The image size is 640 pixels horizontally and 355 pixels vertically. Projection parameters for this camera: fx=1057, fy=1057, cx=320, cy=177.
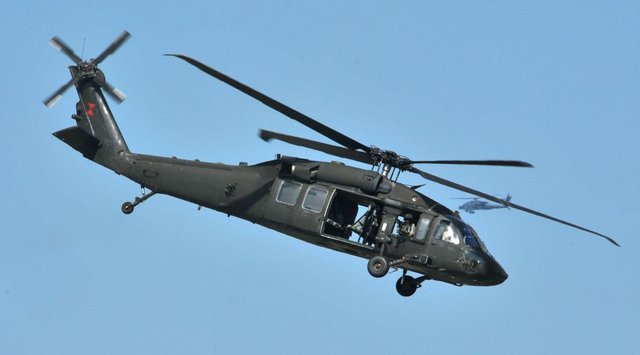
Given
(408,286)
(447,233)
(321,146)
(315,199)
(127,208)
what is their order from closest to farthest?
1. (321,146)
2. (447,233)
3. (315,199)
4. (408,286)
5. (127,208)

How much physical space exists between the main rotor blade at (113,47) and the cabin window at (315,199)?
855 cm

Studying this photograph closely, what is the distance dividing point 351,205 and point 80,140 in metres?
8.99

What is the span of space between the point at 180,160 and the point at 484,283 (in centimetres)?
947

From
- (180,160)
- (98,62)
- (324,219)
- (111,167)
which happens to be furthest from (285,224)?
(98,62)

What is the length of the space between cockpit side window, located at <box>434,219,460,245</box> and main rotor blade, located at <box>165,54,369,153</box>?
2810 mm

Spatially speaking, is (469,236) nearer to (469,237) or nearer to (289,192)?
(469,237)

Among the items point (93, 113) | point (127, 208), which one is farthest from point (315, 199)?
point (93, 113)

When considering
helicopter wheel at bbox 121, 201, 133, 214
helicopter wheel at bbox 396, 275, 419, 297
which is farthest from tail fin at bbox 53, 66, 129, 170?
helicopter wheel at bbox 396, 275, 419, 297

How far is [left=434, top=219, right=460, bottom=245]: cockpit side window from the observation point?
27656 millimetres

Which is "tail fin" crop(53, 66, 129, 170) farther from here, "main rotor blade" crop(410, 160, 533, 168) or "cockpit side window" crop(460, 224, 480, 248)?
"cockpit side window" crop(460, 224, 480, 248)

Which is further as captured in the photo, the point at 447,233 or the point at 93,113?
the point at 93,113

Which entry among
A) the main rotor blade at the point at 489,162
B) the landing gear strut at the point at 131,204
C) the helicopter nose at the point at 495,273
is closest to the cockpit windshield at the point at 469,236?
the helicopter nose at the point at 495,273

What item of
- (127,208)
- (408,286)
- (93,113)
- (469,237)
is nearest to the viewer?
(469,237)

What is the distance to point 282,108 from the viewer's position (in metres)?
25.9
